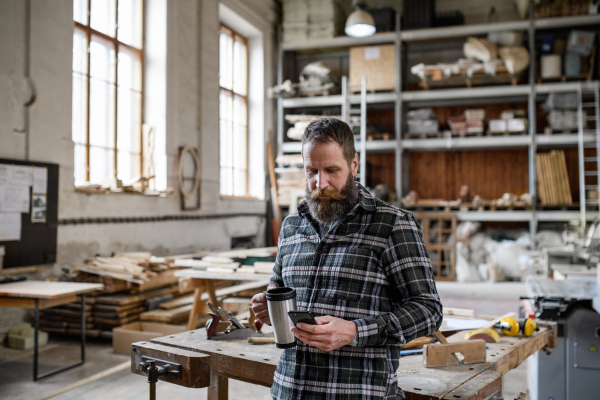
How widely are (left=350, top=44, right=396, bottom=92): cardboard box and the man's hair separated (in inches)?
334

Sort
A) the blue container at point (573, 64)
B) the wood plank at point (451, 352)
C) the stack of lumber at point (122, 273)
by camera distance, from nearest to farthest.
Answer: the wood plank at point (451, 352)
the stack of lumber at point (122, 273)
the blue container at point (573, 64)

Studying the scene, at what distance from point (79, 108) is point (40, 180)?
134cm

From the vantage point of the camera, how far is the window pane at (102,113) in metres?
6.73

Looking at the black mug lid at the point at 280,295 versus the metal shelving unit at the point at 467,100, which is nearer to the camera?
the black mug lid at the point at 280,295

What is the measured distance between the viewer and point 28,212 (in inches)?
214

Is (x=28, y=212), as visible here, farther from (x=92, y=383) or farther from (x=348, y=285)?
(x=348, y=285)

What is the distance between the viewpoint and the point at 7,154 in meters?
5.26

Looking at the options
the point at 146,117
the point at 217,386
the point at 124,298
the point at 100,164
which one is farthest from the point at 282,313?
the point at 146,117

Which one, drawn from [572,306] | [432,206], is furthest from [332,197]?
[432,206]

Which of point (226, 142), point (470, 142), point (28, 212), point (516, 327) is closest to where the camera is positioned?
point (516, 327)

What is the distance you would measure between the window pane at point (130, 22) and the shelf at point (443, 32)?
3.64 metres

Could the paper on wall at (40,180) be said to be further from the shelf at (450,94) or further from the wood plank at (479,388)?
the shelf at (450,94)

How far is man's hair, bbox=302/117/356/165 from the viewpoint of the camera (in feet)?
5.42

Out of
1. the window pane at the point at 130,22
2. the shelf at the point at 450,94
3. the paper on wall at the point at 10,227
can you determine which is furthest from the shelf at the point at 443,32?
the paper on wall at the point at 10,227
